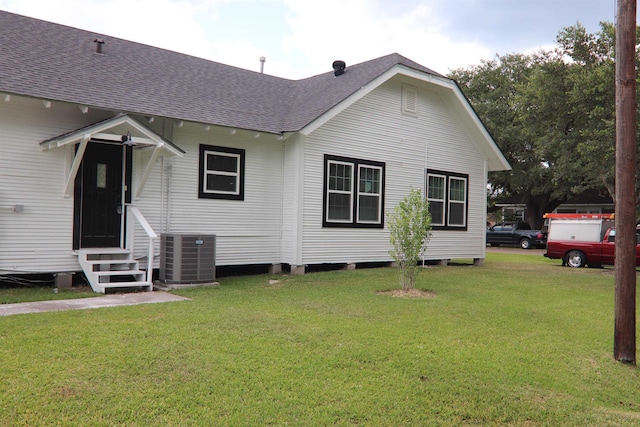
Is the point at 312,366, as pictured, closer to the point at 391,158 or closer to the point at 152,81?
the point at 152,81

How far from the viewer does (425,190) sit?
1480cm

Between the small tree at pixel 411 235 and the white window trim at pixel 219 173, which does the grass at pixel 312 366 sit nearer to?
the small tree at pixel 411 235

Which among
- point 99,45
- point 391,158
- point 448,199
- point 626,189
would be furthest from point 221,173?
point 626,189

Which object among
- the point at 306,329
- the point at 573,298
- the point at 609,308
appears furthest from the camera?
the point at 573,298

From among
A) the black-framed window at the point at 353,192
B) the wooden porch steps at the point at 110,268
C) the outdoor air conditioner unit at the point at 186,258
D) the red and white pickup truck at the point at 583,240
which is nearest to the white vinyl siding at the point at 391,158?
the black-framed window at the point at 353,192

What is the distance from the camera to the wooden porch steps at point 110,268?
8.97 m

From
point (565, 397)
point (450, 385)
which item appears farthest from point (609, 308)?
point (450, 385)

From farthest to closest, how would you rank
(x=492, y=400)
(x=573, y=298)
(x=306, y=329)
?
(x=573, y=298) < (x=306, y=329) < (x=492, y=400)

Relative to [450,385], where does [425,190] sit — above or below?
above

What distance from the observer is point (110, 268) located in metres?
9.84

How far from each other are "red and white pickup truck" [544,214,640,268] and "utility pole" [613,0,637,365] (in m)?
12.1

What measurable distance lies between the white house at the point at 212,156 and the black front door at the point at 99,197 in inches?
1.0

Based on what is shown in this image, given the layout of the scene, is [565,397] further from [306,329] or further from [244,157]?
[244,157]

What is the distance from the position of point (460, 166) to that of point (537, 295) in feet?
22.1
